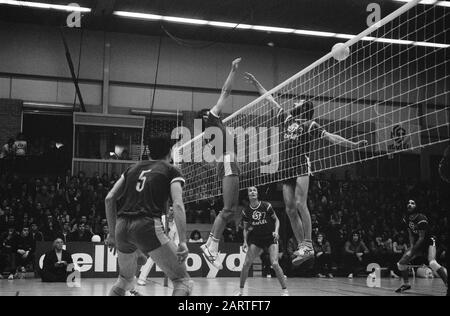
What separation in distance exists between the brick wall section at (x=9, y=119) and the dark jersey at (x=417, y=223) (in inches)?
663

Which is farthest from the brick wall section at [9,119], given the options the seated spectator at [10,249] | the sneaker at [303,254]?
the sneaker at [303,254]

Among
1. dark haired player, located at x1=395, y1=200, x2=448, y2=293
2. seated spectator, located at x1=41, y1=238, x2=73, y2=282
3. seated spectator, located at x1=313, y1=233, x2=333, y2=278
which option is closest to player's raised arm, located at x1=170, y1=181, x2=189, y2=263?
dark haired player, located at x1=395, y1=200, x2=448, y2=293

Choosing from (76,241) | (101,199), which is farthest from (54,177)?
(76,241)

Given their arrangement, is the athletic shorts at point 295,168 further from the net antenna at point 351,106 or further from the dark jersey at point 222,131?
the dark jersey at point 222,131

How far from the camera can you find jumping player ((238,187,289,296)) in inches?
465

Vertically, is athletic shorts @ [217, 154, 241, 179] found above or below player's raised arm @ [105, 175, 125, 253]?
above

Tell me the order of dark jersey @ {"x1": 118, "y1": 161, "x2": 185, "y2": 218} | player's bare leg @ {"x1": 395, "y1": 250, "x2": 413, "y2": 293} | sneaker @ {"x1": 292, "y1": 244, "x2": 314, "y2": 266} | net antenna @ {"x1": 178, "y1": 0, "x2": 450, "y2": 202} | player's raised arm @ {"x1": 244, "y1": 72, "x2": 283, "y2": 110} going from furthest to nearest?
player's bare leg @ {"x1": 395, "y1": 250, "x2": 413, "y2": 293} → net antenna @ {"x1": 178, "y1": 0, "x2": 450, "y2": 202} → player's raised arm @ {"x1": 244, "y1": 72, "x2": 283, "y2": 110} → sneaker @ {"x1": 292, "y1": 244, "x2": 314, "y2": 266} → dark jersey @ {"x1": 118, "y1": 161, "x2": 185, "y2": 218}

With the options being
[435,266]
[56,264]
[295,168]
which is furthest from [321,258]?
[295,168]

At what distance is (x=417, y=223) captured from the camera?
42.2ft

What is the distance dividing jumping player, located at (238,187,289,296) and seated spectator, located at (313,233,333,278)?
752 cm

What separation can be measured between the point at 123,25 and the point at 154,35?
68.7 inches

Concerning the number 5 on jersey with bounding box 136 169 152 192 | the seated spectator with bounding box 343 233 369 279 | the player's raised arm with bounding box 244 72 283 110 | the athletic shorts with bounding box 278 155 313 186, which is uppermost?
the player's raised arm with bounding box 244 72 283 110

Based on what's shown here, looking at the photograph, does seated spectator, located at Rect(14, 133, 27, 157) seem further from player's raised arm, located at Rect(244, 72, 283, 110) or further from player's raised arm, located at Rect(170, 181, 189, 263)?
player's raised arm, located at Rect(170, 181, 189, 263)

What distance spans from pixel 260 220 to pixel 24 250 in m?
8.92
